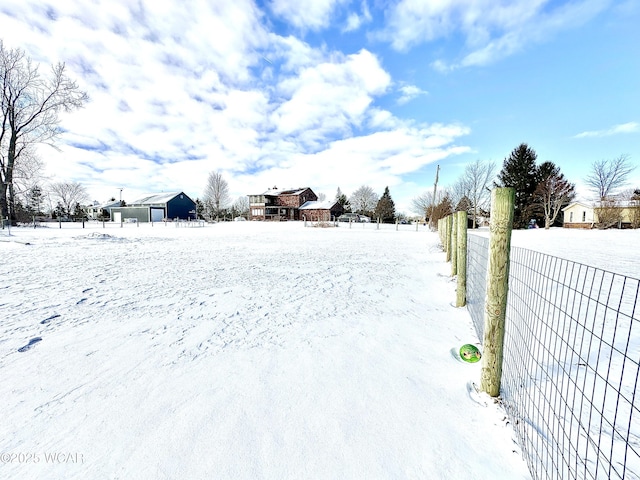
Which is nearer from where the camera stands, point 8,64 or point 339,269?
point 339,269

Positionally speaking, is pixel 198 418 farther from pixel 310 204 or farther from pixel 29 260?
pixel 310 204

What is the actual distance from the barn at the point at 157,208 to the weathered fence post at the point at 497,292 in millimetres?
46903

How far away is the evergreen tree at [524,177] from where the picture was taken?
3061cm

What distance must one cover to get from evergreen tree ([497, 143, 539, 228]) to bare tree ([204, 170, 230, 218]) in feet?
153

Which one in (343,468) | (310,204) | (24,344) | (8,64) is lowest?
(343,468)

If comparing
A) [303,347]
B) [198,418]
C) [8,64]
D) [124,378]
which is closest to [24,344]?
[124,378]

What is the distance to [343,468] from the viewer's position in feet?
5.44

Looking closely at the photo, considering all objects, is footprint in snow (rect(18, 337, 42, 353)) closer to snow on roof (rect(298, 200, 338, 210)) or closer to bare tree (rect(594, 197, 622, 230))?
bare tree (rect(594, 197, 622, 230))

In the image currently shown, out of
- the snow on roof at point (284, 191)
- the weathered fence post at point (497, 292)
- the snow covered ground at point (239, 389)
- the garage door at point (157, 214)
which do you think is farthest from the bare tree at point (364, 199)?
the weathered fence post at point (497, 292)

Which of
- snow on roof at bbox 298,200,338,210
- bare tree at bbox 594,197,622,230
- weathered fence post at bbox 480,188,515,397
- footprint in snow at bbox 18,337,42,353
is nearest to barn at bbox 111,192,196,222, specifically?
snow on roof at bbox 298,200,338,210

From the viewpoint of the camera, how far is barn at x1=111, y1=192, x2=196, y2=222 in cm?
4222

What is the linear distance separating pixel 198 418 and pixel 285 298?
2.69m

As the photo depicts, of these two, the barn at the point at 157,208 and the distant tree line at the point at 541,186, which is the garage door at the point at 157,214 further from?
the distant tree line at the point at 541,186

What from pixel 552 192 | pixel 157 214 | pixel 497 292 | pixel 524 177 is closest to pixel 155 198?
pixel 157 214
